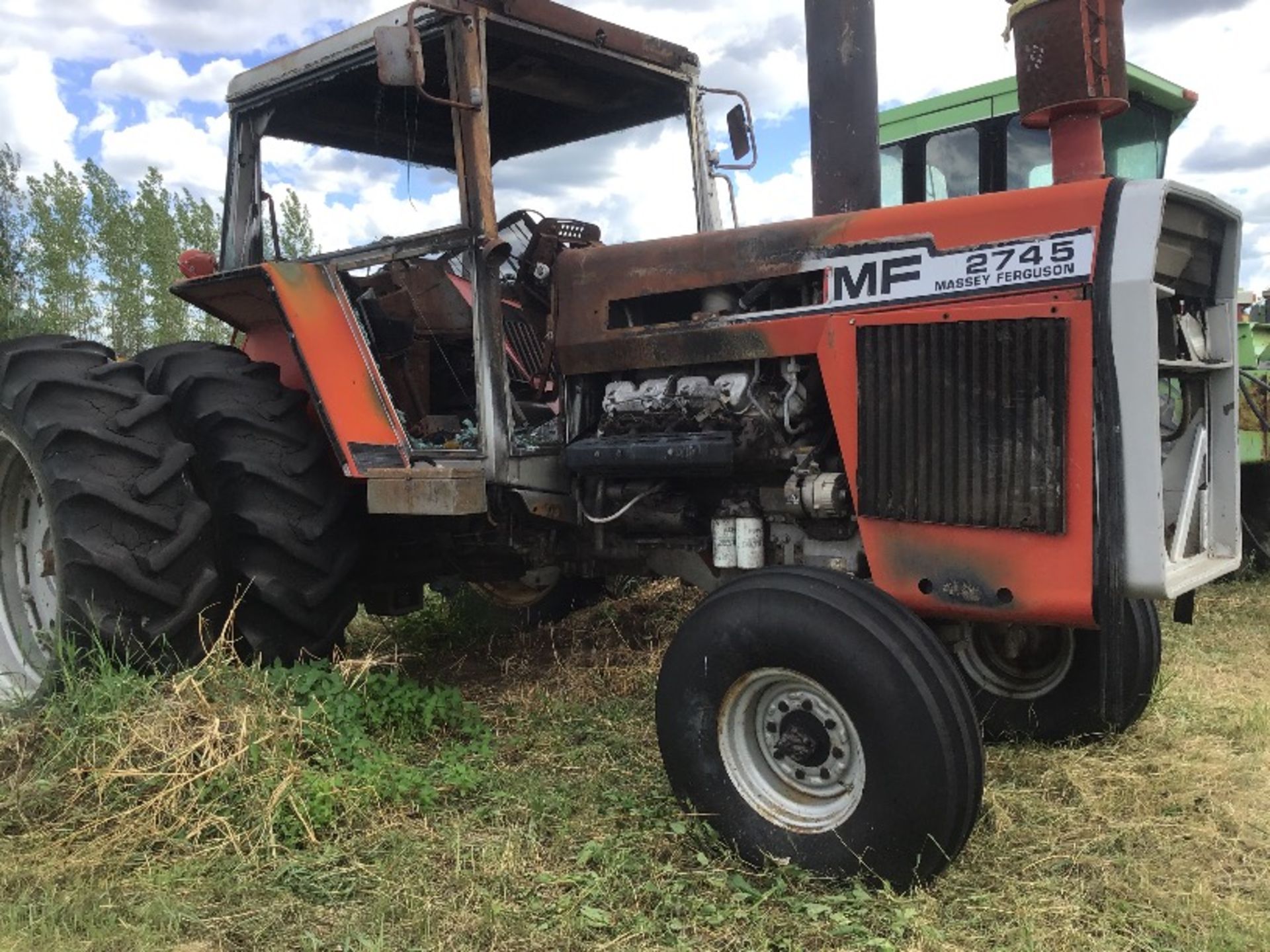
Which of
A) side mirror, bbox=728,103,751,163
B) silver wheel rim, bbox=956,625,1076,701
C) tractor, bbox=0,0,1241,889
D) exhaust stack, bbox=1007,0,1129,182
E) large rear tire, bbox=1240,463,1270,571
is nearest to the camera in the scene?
tractor, bbox=0,0,1241,889

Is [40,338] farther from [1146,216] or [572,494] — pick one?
[1146,216]

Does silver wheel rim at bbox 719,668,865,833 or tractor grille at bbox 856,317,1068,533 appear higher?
tractor grille at bbox 856,317,1068,533

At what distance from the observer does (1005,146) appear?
7316mm

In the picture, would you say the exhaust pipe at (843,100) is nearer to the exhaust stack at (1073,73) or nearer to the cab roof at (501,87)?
the exhaust stack at (1073,73)

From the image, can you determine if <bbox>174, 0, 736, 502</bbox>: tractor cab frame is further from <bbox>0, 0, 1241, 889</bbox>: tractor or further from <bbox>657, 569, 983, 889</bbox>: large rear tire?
<bbox>657, 569, 983, 889</bbox>: large rear tire

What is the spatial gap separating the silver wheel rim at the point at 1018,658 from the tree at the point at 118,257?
29111 millimetres

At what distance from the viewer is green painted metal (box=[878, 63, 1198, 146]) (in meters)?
7.20

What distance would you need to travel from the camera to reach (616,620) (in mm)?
5305

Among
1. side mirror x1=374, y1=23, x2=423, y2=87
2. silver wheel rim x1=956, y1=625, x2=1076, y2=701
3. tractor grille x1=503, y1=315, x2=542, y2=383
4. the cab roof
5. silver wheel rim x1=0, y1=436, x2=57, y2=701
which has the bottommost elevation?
silver wheel rim x1=956, y1=625, x2=1076, y2=701

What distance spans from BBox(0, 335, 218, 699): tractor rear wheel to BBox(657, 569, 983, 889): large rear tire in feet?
5.20

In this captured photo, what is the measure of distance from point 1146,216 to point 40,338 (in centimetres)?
354

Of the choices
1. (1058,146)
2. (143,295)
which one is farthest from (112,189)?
(1058,146)

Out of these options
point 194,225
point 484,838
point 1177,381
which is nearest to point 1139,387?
point 1177,381

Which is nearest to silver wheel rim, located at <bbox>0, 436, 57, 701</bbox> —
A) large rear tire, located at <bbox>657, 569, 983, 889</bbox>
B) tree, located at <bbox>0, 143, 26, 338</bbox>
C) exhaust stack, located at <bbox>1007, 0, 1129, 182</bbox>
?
large rear tire, located at <bbox>657, 569, 983, 889</bbox>
